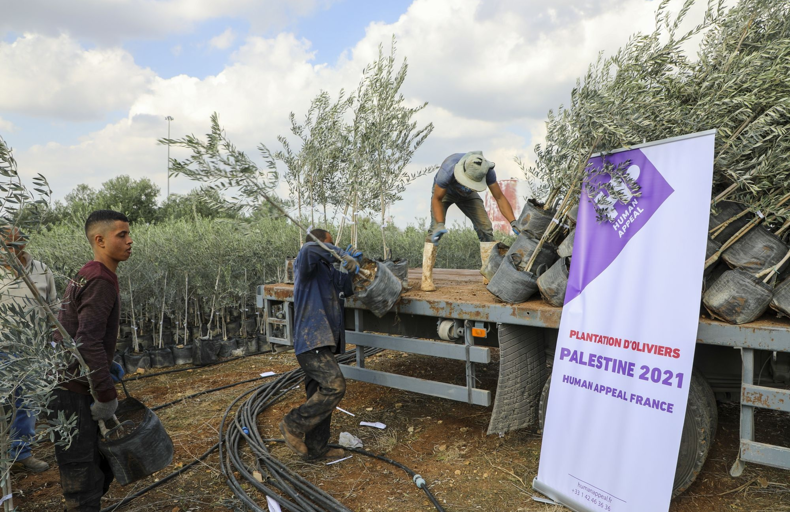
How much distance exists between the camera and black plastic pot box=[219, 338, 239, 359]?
7.39 m

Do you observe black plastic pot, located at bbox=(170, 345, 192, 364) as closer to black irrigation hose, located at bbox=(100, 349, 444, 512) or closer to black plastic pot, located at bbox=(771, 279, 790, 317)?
black irrigation hose, located at bbox=(100, 349, 444, 512)

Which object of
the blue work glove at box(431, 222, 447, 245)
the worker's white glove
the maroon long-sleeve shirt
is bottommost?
the worker's white glove

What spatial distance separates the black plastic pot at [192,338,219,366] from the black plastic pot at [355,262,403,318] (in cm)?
417

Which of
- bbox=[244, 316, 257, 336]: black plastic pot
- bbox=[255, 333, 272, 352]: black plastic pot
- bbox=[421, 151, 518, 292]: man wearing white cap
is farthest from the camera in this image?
bbox=[244, 316, 257, 336]: black plastic pot

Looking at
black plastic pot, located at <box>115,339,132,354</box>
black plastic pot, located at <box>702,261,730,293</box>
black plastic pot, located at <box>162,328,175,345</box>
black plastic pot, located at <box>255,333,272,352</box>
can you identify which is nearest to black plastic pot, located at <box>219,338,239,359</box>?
black plastic pot, located at <box>255,333,272,352</box>

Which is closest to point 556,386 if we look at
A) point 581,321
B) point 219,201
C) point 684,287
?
point 581,321

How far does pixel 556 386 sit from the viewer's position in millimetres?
3203

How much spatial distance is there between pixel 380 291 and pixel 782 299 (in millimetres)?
2444

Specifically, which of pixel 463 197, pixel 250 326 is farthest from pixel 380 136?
pixel 250 326

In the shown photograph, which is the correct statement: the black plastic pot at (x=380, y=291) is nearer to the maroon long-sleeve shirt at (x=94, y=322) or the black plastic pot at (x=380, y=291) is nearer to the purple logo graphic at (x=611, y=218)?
the purple logo graphic at (x=611, y=218)

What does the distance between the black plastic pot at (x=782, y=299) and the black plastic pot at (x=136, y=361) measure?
6935mm

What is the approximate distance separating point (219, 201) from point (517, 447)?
2.91 m

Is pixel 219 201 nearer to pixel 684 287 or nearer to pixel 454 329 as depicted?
pixel 454 329

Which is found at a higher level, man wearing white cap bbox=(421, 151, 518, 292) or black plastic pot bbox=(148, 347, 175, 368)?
man wearing white cap bbox=(421, 151, 518, 292)
